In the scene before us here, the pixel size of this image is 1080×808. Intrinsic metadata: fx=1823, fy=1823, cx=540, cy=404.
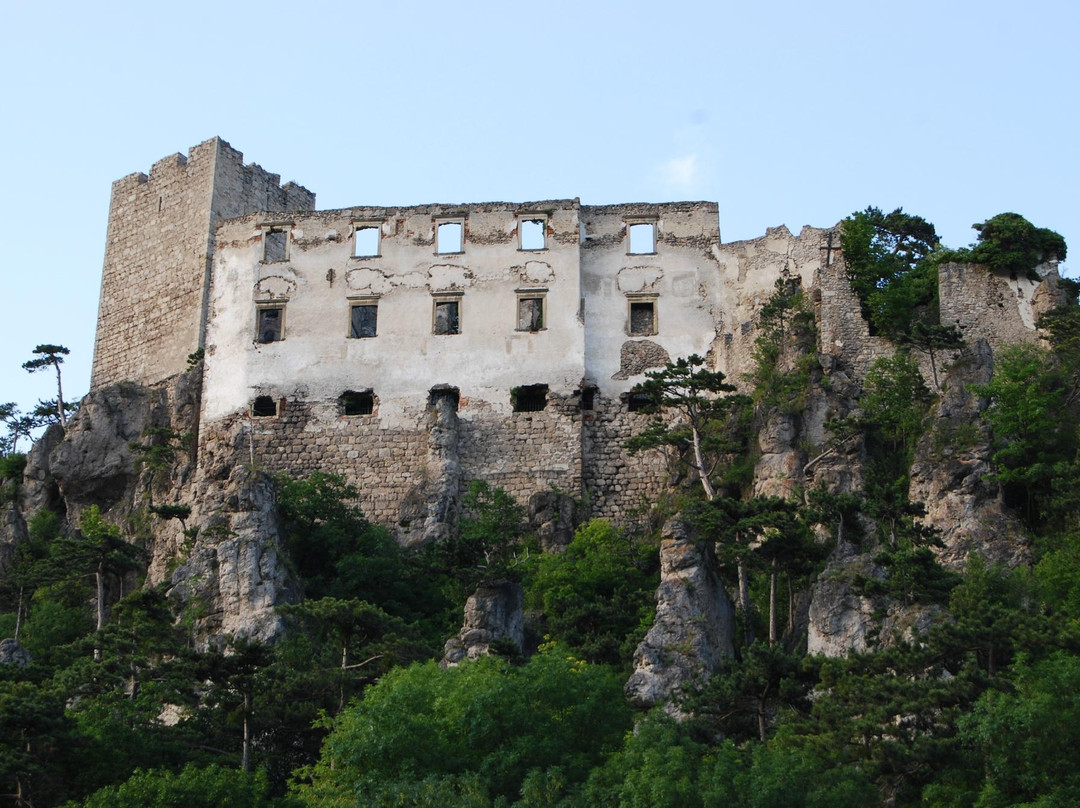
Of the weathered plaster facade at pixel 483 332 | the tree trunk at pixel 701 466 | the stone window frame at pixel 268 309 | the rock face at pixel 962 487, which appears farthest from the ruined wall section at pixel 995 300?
the stone window frame at pixel 268 309

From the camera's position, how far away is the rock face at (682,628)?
104 feet

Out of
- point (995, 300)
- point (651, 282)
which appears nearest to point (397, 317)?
point (651, 282)

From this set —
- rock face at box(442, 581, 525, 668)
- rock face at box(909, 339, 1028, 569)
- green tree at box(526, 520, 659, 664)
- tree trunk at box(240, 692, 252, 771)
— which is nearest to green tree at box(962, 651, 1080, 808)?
rock face at box(909, 339, 1028, 569)

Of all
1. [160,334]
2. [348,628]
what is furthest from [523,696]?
[160,334]

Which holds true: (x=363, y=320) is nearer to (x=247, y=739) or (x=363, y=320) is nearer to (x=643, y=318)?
(x=643, y=318)

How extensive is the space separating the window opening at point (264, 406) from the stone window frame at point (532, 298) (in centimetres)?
628

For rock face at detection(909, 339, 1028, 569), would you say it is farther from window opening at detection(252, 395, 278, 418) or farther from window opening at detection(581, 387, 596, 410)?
window opening at detection(252, 395, 278, 418)

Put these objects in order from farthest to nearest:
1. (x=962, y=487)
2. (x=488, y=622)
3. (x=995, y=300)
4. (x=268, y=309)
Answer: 1. (x=268, y=309)
2. (x=995, y=300)
3. (x=962, y=487)
4. (x=488, y=622)

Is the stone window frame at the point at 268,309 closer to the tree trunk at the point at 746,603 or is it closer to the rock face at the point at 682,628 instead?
the rock face at the point at 682,628

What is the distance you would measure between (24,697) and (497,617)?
9286 millimetres

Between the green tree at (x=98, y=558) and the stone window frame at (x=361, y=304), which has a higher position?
the stone window frame at (x=361, y=304)

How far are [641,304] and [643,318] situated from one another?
366 millimetres

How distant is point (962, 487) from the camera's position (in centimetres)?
3625

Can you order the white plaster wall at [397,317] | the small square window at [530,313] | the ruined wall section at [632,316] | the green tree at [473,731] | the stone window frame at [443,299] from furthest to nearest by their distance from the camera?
the stone window frame at [443,299] < the small square window at [530,313] < the white plaster wall at [397,317] < the ruined wall section at [632,316] < the green tree at [473,731]
